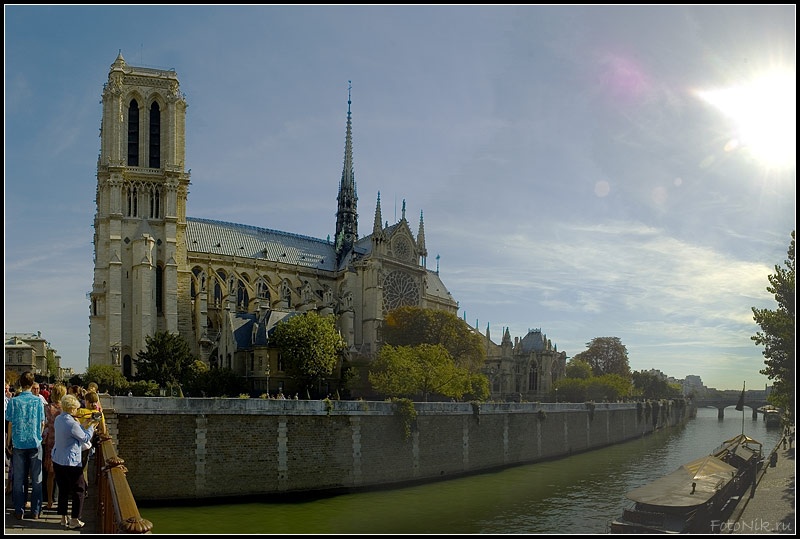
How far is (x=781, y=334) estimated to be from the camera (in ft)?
110

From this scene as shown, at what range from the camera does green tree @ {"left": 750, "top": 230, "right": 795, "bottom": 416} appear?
33.9m

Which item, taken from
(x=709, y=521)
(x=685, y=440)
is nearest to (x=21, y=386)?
(x=709, y=521)

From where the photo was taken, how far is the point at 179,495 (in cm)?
3148

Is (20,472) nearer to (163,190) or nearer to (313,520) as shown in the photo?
(313,520)

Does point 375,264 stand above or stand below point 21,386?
above

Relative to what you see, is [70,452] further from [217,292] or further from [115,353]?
[217,292]

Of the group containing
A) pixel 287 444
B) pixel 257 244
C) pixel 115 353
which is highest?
pixel 257 244

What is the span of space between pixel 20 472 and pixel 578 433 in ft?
181

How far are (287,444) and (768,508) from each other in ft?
68.8

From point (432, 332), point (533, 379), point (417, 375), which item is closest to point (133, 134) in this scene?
point (432, 332)

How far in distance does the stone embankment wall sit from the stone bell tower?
30853 millimetres

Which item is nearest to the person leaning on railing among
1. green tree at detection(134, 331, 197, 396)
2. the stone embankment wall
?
the stone embankment wall

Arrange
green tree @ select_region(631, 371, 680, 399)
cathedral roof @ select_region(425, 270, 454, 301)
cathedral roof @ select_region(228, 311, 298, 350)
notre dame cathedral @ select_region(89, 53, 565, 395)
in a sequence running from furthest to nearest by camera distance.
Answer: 1. green tree @ select_region(631, 371, 680, 399)
2. cathedral roof @ select_region(425, 270, 454, 301)
3. notre dame cathedral @ select_region(89, 53, 565, 395)
4. cathedral roof @ select_region(228, 311, 298, 350)

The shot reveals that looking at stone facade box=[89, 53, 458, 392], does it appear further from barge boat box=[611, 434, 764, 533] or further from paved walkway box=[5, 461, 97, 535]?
paved walkway box=[5, 461, 97, 535]
